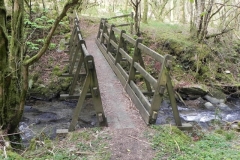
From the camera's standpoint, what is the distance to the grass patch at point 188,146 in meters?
4.12

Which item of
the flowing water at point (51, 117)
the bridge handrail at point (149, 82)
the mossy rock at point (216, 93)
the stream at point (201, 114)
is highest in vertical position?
the bridge handrail at point (149, 82)

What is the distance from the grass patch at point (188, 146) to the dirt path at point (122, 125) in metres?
0.21

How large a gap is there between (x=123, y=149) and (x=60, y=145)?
1079mm

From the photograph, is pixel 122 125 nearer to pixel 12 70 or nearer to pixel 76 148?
pixel 76 148

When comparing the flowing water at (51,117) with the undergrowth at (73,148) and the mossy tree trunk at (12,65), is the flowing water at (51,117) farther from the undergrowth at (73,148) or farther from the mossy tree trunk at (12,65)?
the undergrowth at (73,148)

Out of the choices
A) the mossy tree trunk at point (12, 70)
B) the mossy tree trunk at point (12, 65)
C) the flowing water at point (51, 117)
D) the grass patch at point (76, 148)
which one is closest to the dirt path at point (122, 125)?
the grass patch at point (76, 148)

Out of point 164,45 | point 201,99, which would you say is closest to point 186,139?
point 201,99

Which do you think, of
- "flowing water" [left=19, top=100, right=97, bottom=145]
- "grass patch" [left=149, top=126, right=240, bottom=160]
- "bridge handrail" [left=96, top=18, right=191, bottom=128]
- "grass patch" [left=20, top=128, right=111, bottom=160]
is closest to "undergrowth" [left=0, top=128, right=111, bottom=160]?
"grass patch" [left=20, top=128, right=111, bottom=160]

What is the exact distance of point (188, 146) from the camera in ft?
14.5

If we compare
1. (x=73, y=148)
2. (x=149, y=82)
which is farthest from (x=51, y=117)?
(x=73, y=148)

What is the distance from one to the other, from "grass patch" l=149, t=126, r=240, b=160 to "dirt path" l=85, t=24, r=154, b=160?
0.21 meters

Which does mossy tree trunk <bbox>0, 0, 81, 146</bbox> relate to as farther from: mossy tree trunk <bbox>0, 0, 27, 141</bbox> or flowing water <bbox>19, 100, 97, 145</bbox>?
flowing water <bbox>19, 100, 97, 145</bbox>

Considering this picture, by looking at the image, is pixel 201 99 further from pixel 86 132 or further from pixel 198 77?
pixel 86 132

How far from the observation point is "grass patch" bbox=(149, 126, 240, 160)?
13.5 feet
